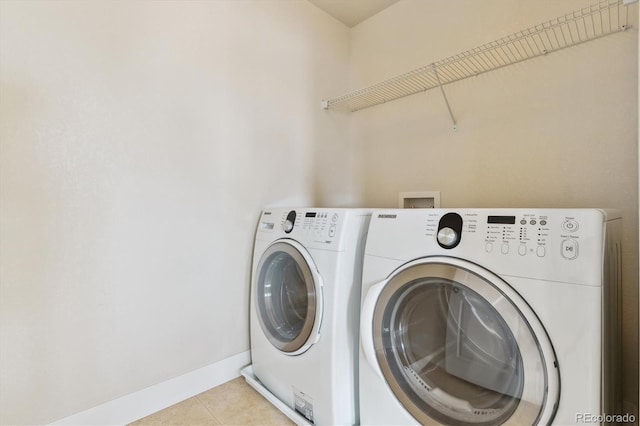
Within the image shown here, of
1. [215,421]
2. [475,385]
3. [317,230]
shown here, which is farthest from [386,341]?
[215,421]

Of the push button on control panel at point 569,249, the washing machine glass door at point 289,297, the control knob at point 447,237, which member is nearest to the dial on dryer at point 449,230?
the control knob at point 447,237

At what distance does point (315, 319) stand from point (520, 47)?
162 centimetres

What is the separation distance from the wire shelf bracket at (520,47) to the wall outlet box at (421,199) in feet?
1.40

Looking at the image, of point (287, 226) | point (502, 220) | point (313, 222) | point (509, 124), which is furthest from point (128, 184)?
point (509, 124)

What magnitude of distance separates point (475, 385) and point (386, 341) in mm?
305

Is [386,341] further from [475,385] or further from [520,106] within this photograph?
[520,106]

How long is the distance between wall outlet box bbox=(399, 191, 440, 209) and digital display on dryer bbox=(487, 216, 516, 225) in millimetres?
893

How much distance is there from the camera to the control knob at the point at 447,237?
3.15 ft

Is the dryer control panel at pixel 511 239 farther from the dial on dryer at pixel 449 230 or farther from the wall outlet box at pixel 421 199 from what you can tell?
the wall outlet box at pixel 421 199

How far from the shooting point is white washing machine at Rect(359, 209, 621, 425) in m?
0.75

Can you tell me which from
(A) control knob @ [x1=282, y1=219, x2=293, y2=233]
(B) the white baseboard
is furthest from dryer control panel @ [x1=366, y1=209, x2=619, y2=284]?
(B) the white baseboard

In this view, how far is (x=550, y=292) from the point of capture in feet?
2.57

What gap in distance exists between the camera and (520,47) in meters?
1.45

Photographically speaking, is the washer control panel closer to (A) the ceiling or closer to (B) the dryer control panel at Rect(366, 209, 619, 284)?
(B) the dryer control panel at Rect(366, 209, 619, 284)
